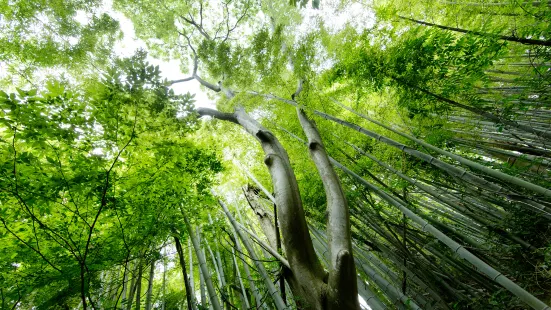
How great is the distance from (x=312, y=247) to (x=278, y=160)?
2.44 ft

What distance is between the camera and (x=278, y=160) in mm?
1978

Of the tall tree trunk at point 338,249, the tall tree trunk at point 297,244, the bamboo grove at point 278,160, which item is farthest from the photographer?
the bamboo grove at point 278,160

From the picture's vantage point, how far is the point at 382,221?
329 cm

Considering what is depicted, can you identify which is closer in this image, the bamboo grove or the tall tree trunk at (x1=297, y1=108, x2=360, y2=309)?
the tall tree trunk at (x1=297, y1=108, x2=360, y2=309)

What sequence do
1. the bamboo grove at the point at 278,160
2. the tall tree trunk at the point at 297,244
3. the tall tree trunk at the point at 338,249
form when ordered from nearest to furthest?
the tall tree trunk at the point at 338,249 → the tall tree trunk at the point at 297,244 → the bamboo grove at the point at 278,160

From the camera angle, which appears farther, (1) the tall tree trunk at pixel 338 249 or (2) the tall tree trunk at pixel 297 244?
(2) the tall tree trunk at pixel 297 244

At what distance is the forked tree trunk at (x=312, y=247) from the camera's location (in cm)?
123

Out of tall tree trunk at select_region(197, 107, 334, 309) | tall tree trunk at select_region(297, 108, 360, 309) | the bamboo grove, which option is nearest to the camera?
tall tree trunk at select_region(297, 108, 360, 309)

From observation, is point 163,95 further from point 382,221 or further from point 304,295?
point 382,221

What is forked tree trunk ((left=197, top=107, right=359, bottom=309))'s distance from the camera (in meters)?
1.23

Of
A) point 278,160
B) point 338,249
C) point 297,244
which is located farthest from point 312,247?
point 278,160

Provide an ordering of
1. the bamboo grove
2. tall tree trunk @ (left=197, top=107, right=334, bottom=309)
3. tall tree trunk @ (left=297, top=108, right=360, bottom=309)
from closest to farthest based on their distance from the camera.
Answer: tall tree trunk @ (left=297, top=108, right=360, bottom=309)
tall tree trunk @ (left=197, top=107, right=334, bottom=309)
the bamboo grove

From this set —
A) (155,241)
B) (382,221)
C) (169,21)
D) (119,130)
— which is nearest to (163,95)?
(119,130)

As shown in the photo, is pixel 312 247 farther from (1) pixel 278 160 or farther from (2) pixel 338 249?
(1) pixel 278 160
